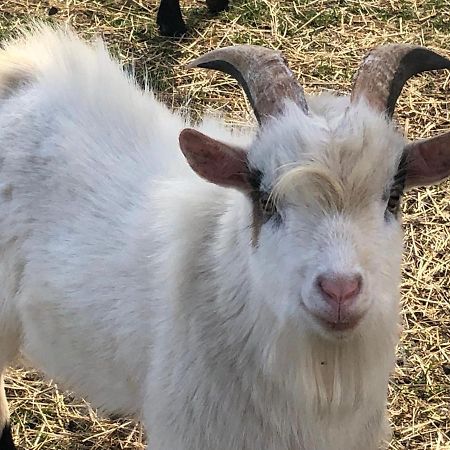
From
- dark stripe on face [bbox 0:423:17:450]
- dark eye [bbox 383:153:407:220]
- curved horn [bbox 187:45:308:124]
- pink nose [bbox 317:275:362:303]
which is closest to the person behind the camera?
pink nose [bbox 317:275:362:303]

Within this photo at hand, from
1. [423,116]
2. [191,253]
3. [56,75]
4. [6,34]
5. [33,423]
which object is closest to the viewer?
[191,253]

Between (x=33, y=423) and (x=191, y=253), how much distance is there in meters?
1.71

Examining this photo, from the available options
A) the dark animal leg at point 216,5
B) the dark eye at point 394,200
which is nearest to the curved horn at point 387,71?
the dark eye at point 394,200

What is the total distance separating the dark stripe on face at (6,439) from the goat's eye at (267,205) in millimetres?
2004

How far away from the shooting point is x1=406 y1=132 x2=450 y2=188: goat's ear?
7.73 ft

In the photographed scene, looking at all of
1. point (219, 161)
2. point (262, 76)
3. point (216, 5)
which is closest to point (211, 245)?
point (219, 161)

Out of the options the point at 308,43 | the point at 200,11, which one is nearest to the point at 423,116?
the point at 308,43

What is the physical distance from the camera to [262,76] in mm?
2420

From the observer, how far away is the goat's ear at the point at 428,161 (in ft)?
7.73

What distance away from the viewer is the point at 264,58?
2.46 metres

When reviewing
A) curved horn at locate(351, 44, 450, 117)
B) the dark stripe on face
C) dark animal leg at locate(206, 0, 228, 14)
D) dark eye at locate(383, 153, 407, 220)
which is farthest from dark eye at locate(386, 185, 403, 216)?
dark animal leg at locate(206, 0, 228, 14)

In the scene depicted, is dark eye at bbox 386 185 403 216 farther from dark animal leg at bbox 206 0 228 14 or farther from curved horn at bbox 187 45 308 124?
dark animal leg at bbox 206 0 228 14

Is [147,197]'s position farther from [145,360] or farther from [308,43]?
[308,43]

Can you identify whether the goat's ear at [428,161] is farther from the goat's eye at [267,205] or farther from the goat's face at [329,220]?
the goat's eye at [267,205]
